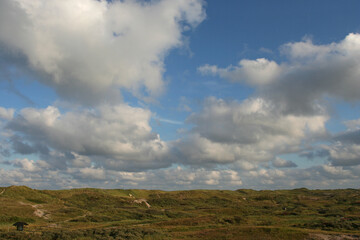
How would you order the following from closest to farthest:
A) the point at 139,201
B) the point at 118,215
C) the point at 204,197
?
the point at 118,215, the point at 139,201, the point at 204,197

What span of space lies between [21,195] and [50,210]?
3655 cm

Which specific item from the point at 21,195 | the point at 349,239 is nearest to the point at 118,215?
the point at 21,195

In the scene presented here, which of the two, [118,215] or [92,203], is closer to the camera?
[118,215]

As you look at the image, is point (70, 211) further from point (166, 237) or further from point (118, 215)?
point (166, 237)

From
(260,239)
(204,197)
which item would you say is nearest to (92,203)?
(204,197)

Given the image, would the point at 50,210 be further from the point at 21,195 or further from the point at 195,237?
the point at 195,237

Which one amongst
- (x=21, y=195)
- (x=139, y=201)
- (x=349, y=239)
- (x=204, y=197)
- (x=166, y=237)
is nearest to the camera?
(x=349, y=239)

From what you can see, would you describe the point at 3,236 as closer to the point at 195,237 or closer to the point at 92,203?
the point at 195,237

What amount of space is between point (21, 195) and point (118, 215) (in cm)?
5510

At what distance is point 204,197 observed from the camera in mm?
162250

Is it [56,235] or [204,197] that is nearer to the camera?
[56,235]

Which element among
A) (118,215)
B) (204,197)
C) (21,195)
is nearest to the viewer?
(118,215)

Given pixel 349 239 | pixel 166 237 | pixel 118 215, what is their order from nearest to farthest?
1. pixel 349 239
2. pixel 166 237
3. pixel 118 215

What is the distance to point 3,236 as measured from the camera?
42250 millimetres
